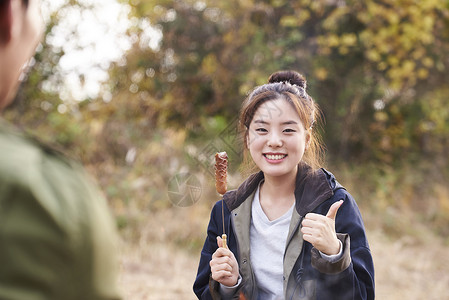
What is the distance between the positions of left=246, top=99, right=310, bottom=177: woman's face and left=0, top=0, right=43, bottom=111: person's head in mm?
1358

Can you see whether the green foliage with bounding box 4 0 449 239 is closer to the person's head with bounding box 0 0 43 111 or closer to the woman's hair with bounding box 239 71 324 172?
the woman's hair with bounding box 239 71 324 172

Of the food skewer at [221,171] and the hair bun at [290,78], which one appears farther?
the hair bun at [290,78]

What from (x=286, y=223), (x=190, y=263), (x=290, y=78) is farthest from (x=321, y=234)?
(x=190, y=263)

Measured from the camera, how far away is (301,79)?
93.2 inches

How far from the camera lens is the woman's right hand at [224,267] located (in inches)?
76.8

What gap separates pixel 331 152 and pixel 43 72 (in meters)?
4.32

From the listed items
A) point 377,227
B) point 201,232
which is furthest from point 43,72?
point 377,227

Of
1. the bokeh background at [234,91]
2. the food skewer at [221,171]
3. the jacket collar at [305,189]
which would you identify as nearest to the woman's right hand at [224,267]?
the food skewer at [221,171]

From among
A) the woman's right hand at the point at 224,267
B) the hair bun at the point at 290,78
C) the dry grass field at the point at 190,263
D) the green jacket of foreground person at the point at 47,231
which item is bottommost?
the green jacket of foreground person at the point at 47,231

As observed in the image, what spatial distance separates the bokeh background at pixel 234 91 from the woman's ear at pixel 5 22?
5.09 metres

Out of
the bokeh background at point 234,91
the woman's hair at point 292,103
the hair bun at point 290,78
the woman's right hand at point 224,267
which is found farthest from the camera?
the bokeh background at point 234,91

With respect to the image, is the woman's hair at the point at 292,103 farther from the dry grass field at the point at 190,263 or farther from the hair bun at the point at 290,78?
the dry grass field at the point at 190,263

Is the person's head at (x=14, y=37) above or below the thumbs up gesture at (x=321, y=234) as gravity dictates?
below

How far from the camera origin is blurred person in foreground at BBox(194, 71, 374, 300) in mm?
1876
